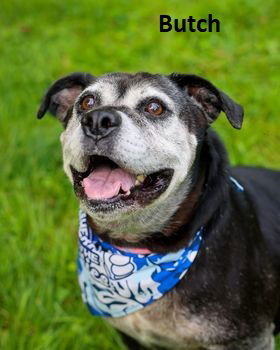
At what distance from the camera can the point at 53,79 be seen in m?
6.58

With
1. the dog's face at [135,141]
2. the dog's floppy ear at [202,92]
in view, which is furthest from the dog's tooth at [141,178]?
the dog's floppy ear at [202,92]

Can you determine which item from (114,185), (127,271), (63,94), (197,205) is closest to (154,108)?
(114,185)

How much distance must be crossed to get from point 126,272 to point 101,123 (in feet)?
3.17

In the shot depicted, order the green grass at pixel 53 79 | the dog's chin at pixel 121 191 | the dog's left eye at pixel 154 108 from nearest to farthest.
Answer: the dog's chin at pixel 121 191
the dog's left eye at pixel 154 108
the green grass at pixel 53 79

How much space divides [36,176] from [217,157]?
2.36m

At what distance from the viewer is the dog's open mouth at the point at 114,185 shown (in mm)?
2756

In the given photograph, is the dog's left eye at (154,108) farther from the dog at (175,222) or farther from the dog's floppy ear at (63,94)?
the dog's floppy ear at (63,94)

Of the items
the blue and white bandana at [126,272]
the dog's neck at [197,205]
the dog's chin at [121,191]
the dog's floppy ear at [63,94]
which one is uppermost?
the dog's floppy ear at [63,94]

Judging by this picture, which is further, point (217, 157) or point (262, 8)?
point (262, 8)

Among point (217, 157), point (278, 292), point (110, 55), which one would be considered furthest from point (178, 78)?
point (110, 55)

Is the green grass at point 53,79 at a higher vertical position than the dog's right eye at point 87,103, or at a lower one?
lower

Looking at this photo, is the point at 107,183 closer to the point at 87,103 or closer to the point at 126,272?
the point at 87,103

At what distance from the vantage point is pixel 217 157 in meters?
3.13

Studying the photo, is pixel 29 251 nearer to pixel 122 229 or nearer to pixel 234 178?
pixel 122 229
